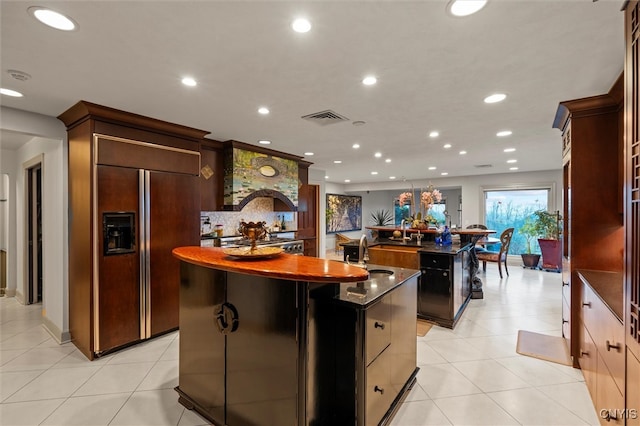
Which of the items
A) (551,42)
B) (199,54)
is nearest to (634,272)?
(551,42)

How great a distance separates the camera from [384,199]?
44.6 ft

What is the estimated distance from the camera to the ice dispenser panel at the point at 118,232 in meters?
2.97

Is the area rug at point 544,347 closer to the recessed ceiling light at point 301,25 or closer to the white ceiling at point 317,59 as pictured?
the white ceiling at point 317,59

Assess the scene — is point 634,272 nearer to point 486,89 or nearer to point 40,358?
point 486,89

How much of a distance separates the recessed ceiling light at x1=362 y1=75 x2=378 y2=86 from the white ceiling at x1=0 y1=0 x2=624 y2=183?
0.13 feet

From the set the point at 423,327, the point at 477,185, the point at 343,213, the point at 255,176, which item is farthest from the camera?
the point at 343,213

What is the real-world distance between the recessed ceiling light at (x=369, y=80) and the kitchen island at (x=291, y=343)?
4.70 ft

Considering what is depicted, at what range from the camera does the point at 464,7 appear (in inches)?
57.9

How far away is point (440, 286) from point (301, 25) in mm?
3367

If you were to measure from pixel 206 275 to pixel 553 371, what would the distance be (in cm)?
317

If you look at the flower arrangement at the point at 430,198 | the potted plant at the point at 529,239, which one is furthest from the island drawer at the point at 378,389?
the potted plant at the point at 529,239

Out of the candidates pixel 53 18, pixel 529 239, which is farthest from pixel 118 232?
pixel 529 239

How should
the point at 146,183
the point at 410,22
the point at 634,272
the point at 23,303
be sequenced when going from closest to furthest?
the point at 634,272 → the point at 410,22 → the point at 146,183 → the point at 23,303

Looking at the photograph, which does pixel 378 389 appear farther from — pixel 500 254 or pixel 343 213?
pixel 343 213
